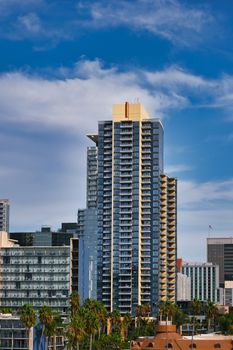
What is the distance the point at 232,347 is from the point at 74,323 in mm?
36285

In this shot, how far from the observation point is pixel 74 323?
19912cm

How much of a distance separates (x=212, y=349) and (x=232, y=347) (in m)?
4.55

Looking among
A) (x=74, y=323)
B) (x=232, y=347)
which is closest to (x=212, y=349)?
Answer: (x=232, y=347)

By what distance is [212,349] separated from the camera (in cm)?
19925

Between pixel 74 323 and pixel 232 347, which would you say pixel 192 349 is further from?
pixel 74 323

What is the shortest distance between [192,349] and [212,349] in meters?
4.58

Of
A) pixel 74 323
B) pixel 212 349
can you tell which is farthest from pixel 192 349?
pixel 74 323

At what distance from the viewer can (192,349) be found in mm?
199000

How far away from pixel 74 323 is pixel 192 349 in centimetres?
2743

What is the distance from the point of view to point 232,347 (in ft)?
653

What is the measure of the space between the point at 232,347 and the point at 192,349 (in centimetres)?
909

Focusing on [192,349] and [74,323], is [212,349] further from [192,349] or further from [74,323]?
[74,323]

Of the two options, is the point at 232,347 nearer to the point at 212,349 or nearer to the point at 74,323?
the point at 212,349
